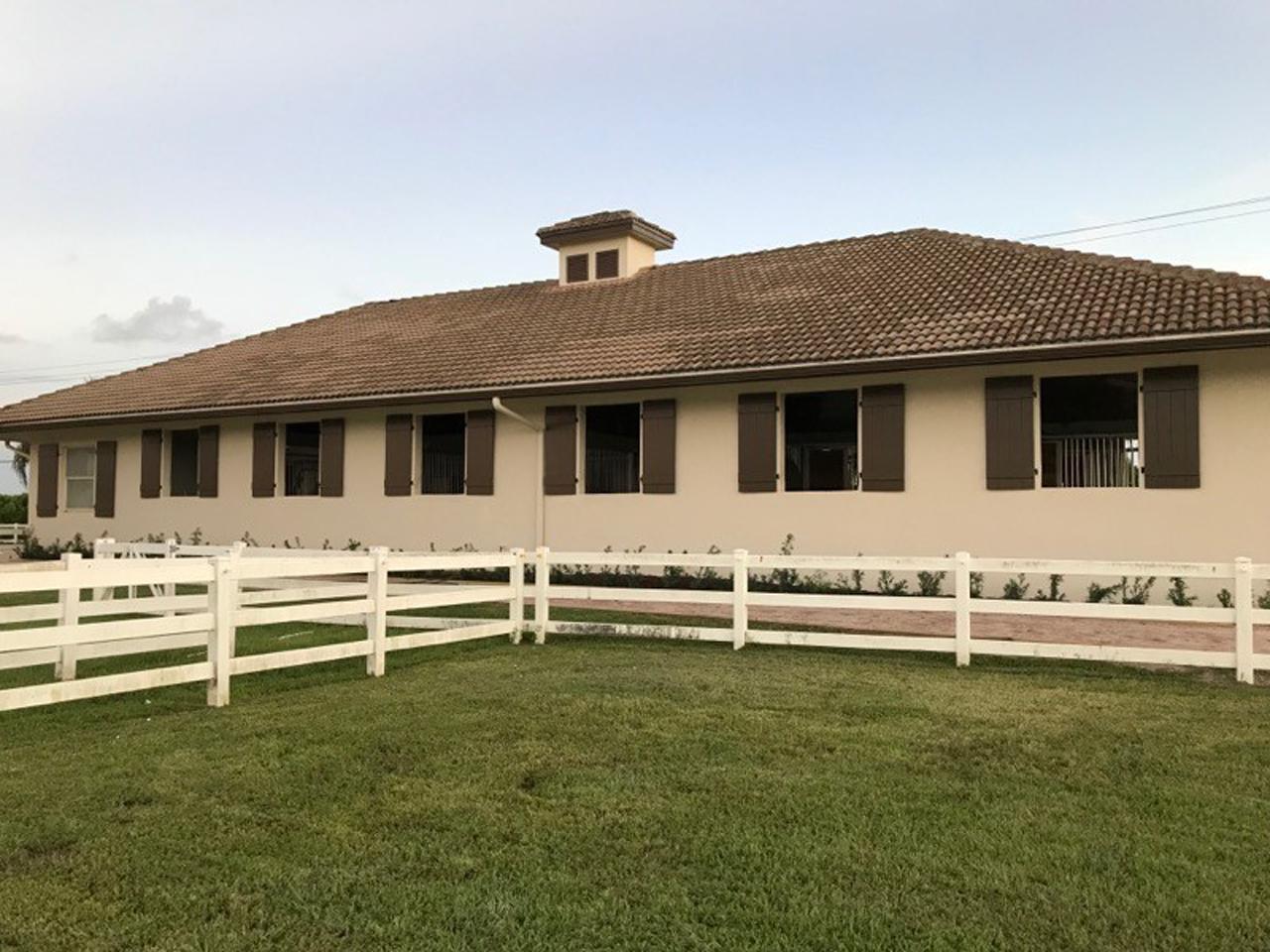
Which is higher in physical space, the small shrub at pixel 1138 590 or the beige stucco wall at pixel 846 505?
the beige stucco wall at pixel 846 505

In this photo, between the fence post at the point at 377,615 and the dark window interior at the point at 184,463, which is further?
the dark window interior at the point at 184,463

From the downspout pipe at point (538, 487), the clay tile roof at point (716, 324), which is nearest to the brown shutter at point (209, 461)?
the clay tile roof at point (716, 324)

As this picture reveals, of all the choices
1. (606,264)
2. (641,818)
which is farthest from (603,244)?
(641,818)

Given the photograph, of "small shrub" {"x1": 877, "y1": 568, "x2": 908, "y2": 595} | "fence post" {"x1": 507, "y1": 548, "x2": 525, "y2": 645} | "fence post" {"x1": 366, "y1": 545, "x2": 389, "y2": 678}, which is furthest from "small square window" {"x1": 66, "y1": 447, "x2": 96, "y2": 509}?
"fence post" {"x1": 366, "y1": 545, "x2": 389, "y2": 678}

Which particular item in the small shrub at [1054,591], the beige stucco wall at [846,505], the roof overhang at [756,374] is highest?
the roof overhang at [756,374]

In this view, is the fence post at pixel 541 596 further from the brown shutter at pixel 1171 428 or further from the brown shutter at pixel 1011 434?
the brown shutter at pixel 1171 428

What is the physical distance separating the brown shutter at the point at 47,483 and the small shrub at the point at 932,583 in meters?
18.5

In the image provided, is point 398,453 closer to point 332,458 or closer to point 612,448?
point 332,458

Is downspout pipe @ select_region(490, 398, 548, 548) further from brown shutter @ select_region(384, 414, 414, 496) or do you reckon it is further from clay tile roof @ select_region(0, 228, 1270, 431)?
brown shutter @ select_region(384, 414, 414, 496)

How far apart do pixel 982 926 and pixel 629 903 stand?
1128mm

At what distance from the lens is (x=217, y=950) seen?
10.1 feet

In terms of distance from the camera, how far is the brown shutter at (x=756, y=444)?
49.4ft

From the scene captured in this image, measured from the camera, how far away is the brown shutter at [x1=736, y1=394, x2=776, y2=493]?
15070mm

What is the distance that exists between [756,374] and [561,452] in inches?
147
